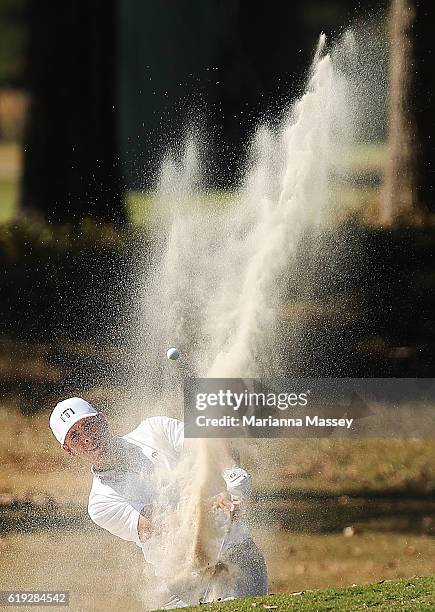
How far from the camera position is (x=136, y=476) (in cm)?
516

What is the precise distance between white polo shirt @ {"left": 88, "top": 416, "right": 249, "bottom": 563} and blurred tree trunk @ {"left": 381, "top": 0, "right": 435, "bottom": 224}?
1532 mm

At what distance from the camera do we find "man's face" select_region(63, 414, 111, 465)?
5.20m

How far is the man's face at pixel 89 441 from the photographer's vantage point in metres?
5.20

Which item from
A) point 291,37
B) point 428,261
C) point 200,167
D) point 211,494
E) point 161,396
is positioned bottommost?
point 211,494

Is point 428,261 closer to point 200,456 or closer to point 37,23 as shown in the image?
point 200,456

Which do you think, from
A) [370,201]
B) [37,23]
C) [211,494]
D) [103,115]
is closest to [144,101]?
[103,115]

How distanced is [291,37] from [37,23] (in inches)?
48.5

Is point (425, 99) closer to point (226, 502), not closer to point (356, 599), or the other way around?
point (226, 502)

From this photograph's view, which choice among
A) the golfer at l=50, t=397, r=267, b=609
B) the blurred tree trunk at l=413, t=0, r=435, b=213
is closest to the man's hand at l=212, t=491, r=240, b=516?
the golfer at l=50, t=397, r=267, b=609

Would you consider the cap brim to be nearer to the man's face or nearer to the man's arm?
the man's face

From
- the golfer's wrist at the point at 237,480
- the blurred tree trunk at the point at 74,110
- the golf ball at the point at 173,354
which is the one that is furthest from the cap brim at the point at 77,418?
the blurred tree trunk at the point at 74,110

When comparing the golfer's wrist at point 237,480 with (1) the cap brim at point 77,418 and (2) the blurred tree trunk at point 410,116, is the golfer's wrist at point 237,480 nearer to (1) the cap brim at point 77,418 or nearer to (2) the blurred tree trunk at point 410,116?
(1) the cap brim at point 77,418

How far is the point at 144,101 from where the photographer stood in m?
5.10

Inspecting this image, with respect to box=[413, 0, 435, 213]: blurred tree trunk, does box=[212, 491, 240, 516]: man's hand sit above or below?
below
